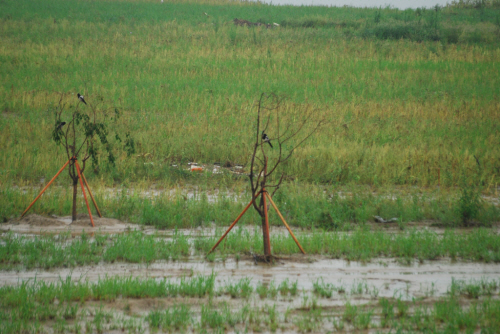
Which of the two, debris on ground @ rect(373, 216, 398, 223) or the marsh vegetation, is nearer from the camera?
the marsh vegetation

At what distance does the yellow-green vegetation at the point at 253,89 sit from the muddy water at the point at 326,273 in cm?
323

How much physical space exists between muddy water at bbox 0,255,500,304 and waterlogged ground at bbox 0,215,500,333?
0.04 ft

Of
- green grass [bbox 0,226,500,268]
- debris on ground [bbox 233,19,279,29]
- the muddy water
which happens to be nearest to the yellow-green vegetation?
debris on ground [bbox 233,19,279,29]

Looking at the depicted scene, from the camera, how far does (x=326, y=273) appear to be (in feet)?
20.1

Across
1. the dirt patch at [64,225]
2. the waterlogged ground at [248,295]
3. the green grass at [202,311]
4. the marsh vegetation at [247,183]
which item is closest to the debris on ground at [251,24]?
the marsh vegetation at [247,183]

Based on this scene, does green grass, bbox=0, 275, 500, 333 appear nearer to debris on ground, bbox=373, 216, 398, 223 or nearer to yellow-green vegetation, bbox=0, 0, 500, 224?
debris on ground, bbox=373, 216, 398, 223

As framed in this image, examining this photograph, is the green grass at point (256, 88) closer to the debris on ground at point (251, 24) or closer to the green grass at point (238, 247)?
the debris on ground at point (251, 24)

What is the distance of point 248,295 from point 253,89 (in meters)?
13.8

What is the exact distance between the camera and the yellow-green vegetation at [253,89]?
11.0m

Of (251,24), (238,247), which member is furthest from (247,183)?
(251,24)

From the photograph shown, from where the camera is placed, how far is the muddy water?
5609 mm

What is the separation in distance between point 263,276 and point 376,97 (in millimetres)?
13267

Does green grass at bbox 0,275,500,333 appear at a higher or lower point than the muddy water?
higher

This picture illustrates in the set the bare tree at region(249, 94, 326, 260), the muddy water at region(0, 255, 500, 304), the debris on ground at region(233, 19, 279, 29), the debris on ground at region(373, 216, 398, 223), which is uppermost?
the debris on ground at region(233, 19, 279, 29)
